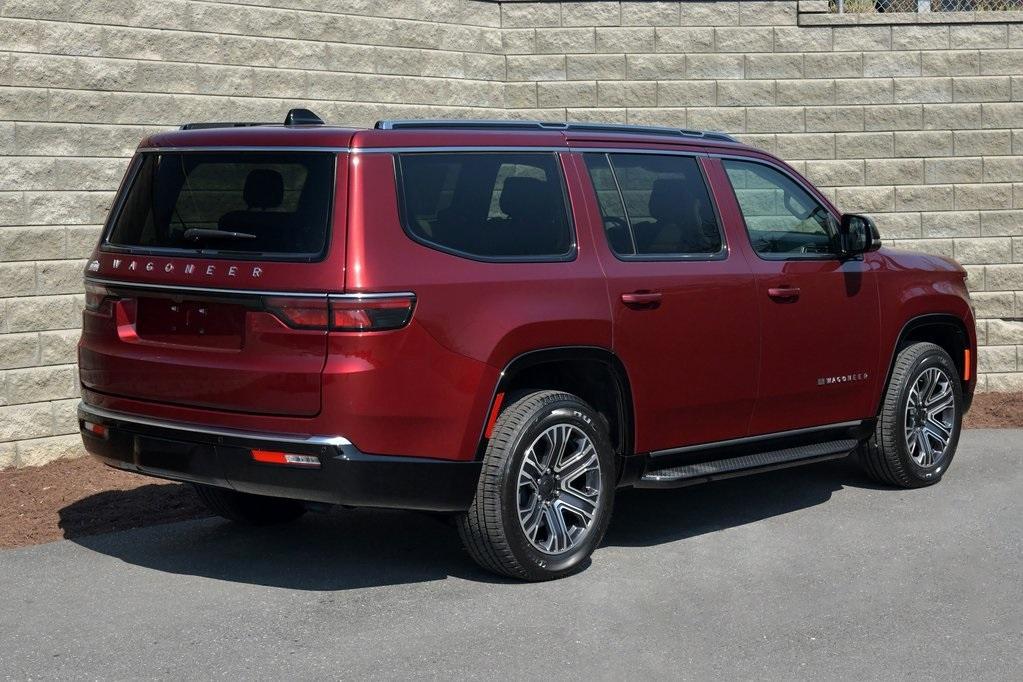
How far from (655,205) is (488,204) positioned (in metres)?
1.19

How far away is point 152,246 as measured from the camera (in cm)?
643

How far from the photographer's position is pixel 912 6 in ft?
41.3

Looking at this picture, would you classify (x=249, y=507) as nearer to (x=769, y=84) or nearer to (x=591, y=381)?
(x=591, y=381)

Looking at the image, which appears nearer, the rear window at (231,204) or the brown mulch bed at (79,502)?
the rear window at (231,204)

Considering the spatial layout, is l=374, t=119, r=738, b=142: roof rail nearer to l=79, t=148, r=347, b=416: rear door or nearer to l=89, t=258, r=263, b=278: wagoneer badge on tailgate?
l=79, t=148, r=347, b=416: rear door

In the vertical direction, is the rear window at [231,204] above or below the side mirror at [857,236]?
above

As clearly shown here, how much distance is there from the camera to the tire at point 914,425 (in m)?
8.48

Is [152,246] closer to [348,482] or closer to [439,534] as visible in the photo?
[348,482]

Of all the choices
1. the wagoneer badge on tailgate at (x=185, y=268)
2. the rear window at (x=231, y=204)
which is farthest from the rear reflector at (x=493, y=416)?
the wagoneer badge on tailgate at (x=185, y=268)

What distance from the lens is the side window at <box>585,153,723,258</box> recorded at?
696cm

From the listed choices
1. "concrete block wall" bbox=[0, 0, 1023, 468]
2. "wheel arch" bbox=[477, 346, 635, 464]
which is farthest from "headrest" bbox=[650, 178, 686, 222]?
"concrete block wall" bbox=[0, 0, 1023, 468]

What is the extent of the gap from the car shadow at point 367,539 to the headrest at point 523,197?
145cm

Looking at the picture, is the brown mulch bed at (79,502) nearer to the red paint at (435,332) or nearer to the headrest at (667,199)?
the red paint at (435,332)

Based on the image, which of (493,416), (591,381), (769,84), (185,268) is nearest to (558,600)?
(493,416)
